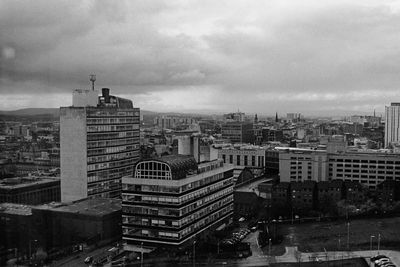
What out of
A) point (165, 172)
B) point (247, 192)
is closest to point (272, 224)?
point (247, 192)

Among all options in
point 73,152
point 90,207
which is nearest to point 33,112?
point 73,152

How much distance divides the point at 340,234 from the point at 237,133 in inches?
976

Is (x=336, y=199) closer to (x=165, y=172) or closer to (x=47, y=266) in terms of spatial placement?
(x=165, y=172)

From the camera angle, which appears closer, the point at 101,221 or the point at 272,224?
the point at 101,221

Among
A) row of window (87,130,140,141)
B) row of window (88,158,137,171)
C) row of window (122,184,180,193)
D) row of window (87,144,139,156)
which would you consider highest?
row of window (87,130,140,141)

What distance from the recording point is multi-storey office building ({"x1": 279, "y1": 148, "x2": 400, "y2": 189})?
17219 mm

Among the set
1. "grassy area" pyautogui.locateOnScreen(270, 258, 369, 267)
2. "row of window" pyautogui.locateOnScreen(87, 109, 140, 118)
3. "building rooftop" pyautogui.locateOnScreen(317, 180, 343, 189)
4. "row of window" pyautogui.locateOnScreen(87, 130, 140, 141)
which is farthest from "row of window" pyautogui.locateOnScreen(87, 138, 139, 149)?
"grassy area" pyautogui.locateOnScreen(270, 258, 369, 267)

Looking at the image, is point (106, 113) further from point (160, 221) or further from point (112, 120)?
point (160, 221)

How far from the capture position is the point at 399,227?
1230 centimetres

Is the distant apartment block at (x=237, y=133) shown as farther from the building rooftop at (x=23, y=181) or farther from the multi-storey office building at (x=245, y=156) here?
the building rooftop at (x=23, y=181)

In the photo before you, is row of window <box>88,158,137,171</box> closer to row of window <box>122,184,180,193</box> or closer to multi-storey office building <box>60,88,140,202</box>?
multi-storey office building <box>60,88,140,202</box>

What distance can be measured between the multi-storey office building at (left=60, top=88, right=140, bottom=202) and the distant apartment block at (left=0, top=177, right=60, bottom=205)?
1.20 m

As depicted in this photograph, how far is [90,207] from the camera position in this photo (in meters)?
12.3

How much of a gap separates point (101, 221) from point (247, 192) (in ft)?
17.6
